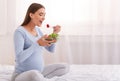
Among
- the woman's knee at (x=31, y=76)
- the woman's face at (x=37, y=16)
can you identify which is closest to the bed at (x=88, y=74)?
the woman's knee at (x=31, y=76)

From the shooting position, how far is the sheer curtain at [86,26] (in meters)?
2.93

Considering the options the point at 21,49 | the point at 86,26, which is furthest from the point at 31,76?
the point at 86,26

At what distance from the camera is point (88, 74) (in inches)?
80.5

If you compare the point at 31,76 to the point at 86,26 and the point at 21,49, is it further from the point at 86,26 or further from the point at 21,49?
the point at 86,26

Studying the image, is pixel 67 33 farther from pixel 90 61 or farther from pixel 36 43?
pixel 36 43

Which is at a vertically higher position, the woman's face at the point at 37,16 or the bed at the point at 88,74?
the woman's face at the point at 37,16

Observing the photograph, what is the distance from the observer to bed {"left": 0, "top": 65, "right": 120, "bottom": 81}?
1.89 metres

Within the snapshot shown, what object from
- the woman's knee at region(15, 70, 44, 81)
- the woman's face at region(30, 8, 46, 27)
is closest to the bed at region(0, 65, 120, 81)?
the woman's knee at region(15, 70, 44, 81)

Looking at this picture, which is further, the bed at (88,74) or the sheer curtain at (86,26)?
the sheer curtain at (86,26)

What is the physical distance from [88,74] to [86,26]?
3.28 ft

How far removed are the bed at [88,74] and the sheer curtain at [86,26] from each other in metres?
0.62

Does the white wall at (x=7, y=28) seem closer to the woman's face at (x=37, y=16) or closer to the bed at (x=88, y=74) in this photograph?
the bed at (x=88, y=74)

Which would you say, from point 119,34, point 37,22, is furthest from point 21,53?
point 119,34

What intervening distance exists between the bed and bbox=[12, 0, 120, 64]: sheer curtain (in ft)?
2.04
